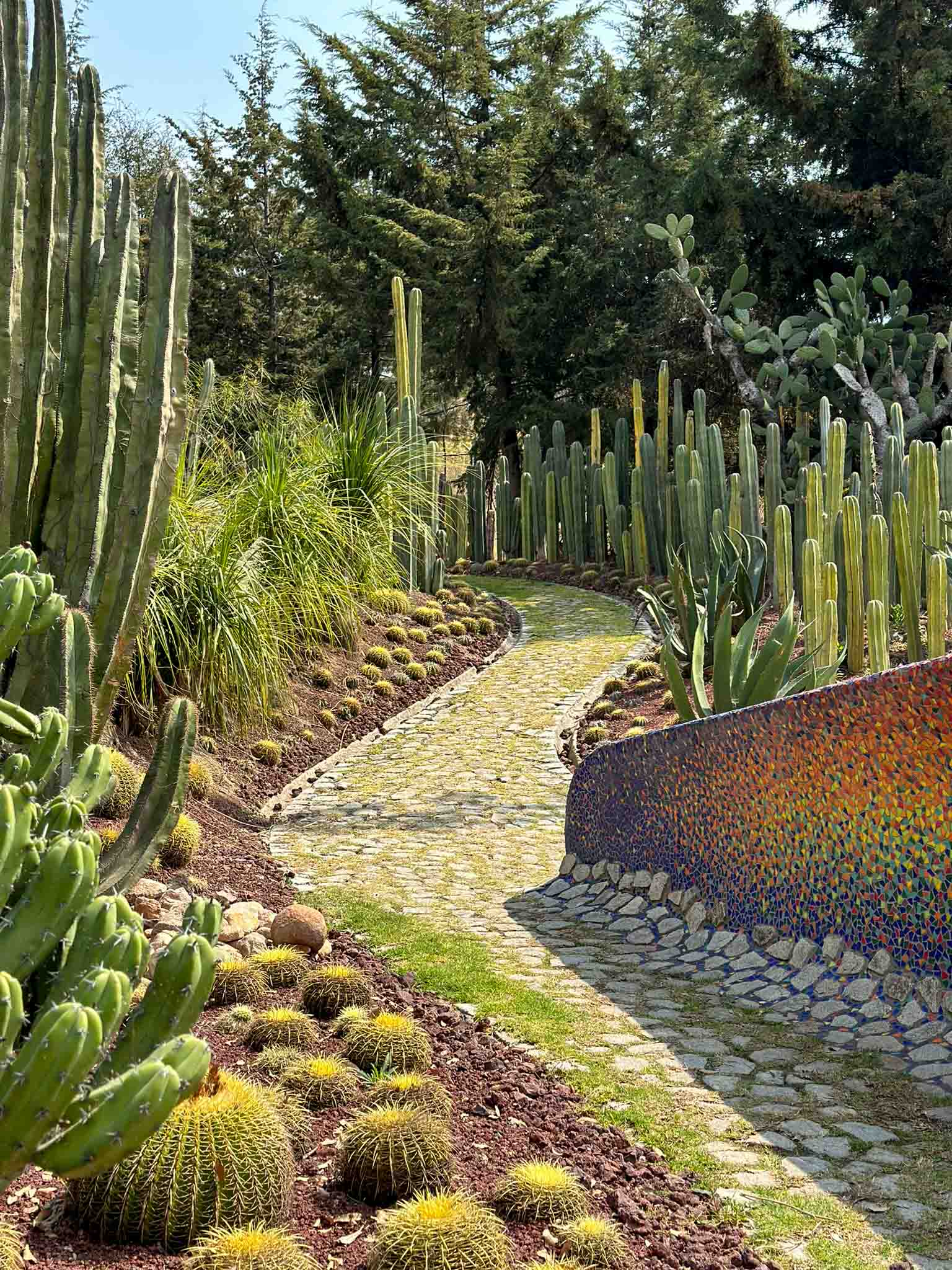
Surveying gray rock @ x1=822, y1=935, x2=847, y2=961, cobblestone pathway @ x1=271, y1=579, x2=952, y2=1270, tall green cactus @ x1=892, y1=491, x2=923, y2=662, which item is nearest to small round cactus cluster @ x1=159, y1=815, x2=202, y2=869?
cobblestone pathway @ x1=271, y1=579, x2=952, y2=1270

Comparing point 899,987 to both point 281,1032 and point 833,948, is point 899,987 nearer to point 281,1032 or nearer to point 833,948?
point 833,948

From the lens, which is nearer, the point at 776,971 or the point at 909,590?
the point at 776,971

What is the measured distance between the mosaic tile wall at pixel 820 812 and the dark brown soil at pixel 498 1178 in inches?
55.7

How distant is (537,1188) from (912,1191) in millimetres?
1013

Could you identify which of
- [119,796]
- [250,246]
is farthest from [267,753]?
[250,246]

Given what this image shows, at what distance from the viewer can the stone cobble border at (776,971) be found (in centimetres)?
412

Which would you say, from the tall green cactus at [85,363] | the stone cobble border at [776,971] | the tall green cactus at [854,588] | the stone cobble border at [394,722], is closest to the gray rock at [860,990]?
the stone cobble border at [776,971]

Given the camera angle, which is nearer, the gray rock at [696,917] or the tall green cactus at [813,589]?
the gray rock at [696,917]

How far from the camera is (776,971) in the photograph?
482 cm

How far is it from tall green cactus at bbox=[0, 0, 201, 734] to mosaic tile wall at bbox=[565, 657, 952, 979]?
8.57 feet

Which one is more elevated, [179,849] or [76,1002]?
[76,1002]

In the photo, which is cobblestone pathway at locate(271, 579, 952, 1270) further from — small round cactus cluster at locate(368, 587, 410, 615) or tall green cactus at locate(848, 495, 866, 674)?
tall green cactus at locate(848, 495, 866, 674)

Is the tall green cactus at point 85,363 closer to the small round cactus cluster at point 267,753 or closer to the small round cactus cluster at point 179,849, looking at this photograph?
the small round cactus cluster at point 179,849

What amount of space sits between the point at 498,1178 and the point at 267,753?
5.32 metres
